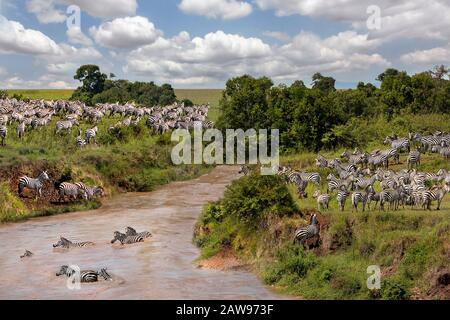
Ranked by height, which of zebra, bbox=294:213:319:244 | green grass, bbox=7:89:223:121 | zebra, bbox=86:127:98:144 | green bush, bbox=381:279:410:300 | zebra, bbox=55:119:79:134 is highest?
green grass, bbox=7:89:223:121

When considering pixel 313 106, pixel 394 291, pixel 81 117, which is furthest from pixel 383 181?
pixel 81 117

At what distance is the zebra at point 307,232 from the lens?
19812mm

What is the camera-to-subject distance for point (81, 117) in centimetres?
5478

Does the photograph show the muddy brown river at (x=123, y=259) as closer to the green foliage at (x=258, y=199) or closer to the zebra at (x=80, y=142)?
the green foliage at (x=258, y=199)

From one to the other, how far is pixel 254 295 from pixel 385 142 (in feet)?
84.6

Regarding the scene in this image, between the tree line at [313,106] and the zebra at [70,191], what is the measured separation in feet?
58.4

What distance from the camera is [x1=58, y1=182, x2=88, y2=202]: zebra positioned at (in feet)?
115

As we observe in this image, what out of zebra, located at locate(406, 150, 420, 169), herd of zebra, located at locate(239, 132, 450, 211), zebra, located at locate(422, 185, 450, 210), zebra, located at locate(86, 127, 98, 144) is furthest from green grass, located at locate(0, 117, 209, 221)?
zebra, located at locate(422, 185, 450, 210)

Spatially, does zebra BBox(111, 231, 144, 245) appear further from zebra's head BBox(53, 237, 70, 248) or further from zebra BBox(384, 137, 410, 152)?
zebra BBox(384, 137, 410, 152)

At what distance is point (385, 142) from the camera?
41.2 m

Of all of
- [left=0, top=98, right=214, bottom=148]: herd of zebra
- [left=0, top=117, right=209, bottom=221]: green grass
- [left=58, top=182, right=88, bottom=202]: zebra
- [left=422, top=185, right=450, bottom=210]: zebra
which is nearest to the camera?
[left=422, top=185, right=450, bottom=210]: zebra

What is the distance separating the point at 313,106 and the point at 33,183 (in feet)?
75.5

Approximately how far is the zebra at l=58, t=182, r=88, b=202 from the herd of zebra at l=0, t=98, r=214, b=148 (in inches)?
294
